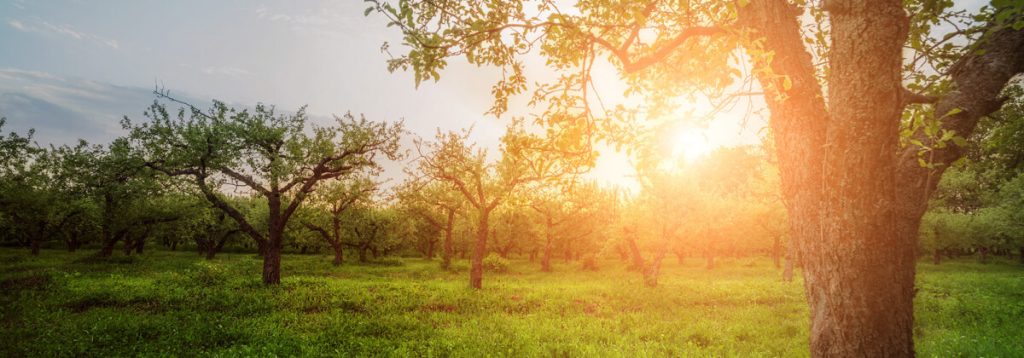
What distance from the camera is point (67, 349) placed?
421 inches

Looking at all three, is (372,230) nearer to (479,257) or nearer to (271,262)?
(271,262)

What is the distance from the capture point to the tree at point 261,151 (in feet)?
71.3

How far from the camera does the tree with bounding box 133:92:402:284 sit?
2173cm

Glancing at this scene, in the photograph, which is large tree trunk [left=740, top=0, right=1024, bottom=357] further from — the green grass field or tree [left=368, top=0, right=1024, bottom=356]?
the green grass field

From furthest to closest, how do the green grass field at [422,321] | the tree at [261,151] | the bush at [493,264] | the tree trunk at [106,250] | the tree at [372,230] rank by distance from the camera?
the tree at [372,230] < the bush at [493,264] < the tree trunk at [106,250] < the tree at [261,151] < the green grass field at [422,321]

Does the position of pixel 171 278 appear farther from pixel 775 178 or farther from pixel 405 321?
pixel 775 178

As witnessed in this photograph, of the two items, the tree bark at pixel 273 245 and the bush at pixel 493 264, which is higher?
the tree bark at pixel 273 245

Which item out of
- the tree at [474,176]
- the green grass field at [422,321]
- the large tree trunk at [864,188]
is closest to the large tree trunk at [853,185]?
the large tree trunk at [864,188]

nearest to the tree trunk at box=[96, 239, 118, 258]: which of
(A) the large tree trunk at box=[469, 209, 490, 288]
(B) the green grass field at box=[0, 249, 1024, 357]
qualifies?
(B) the green grass field at box=[0, 249, 1024, 357]

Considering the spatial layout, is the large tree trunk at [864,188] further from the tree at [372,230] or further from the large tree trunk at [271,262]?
the tree at [372,230]

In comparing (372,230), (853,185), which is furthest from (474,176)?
(372,230)

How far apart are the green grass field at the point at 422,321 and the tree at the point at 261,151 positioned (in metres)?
5.11

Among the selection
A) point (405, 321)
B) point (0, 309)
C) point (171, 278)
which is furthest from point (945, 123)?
point (171, 278)

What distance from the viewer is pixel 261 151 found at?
77.4 feet
